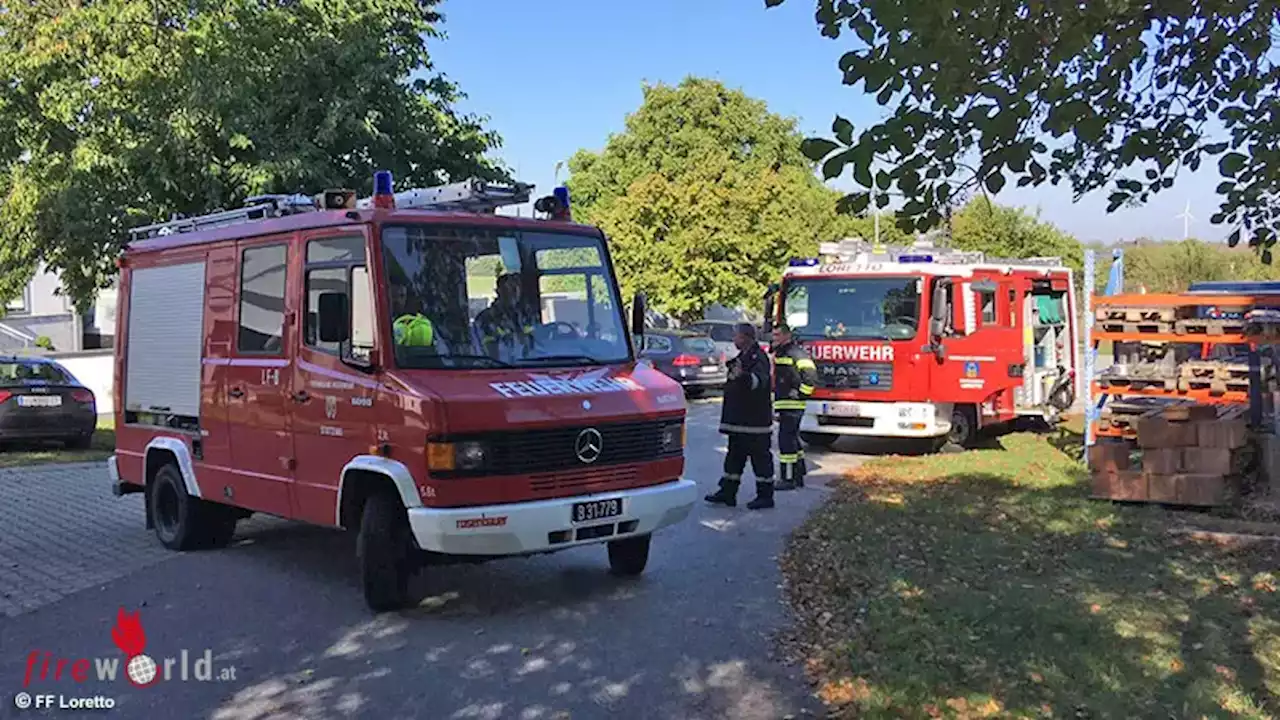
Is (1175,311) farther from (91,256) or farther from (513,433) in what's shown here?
(91,256)

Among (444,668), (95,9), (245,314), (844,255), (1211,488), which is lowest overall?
(444,668)

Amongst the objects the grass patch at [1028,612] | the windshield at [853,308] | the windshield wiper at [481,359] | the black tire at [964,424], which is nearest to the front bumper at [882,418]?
the black tire at [964,424]

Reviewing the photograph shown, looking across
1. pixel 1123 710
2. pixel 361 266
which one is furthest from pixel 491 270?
pixel 1123 710

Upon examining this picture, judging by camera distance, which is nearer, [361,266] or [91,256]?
[361,266]

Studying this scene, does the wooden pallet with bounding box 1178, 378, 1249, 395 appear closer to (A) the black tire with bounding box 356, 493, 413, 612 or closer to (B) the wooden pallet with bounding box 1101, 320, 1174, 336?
(B) the wooden pallet with bounding box 1101, 320, 1174, 336

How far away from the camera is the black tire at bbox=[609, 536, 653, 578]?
297 inches

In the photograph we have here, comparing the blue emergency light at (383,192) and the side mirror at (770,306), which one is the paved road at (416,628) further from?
the side mirror at (770,306)

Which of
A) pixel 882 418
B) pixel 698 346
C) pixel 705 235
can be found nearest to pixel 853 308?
pixel 882 418

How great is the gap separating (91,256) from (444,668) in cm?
1389

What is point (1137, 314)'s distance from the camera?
1165cm

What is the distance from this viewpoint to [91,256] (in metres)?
17.0

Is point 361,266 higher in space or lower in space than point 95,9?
lower

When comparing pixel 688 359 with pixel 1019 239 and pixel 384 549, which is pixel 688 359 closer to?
pixel 384 549

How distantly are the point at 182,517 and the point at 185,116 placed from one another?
8.77 metres
